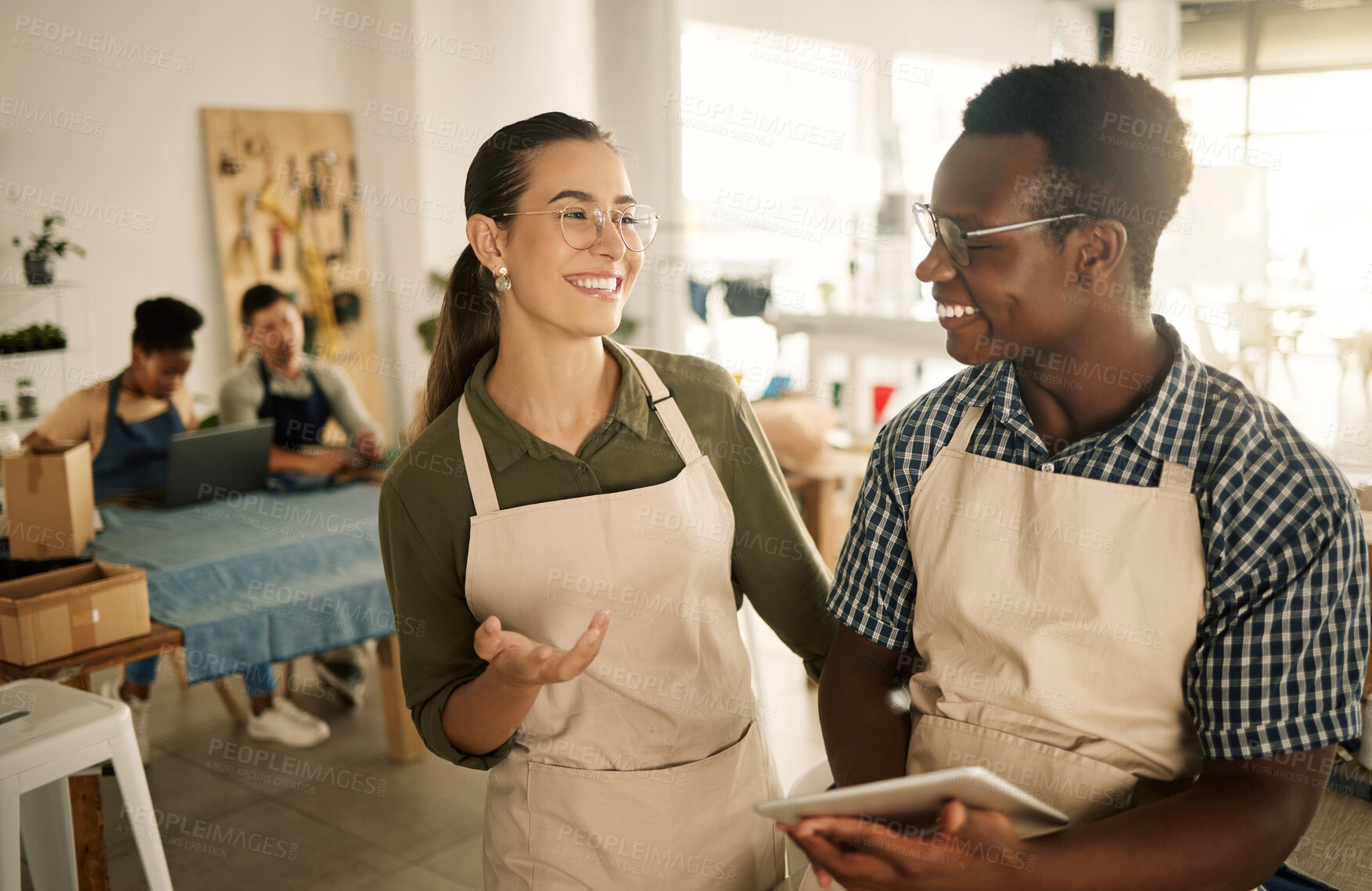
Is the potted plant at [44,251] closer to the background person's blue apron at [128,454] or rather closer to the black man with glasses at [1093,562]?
the background person's blue apron at [128,454]

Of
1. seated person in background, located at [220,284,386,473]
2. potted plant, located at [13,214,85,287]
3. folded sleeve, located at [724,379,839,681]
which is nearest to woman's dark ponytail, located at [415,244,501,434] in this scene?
folded sleeve, located at [724,379,839,681]

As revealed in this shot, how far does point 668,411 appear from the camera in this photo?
157cm

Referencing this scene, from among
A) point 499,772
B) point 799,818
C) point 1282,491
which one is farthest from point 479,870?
point 1282,491

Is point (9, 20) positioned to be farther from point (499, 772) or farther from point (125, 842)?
point (499, 772)

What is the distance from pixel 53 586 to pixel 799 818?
199 cm

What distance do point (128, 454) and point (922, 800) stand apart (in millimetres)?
3376

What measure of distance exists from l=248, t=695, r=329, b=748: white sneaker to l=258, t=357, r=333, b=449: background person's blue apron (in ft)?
3.55

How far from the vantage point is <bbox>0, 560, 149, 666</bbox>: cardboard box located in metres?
2.16

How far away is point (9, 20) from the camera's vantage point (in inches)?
189

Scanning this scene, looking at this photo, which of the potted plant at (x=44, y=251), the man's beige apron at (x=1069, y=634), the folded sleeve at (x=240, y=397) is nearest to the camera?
the man's beige apron at (x=1069, y=634)

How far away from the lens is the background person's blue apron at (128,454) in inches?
140

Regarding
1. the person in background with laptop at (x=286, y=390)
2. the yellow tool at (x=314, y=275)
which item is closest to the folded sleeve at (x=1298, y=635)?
the person in background with laptop at (x=286, y=390)

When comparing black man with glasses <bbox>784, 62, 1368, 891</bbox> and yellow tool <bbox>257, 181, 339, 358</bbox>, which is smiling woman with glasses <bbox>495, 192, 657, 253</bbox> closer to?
black man with glasses <bbox>784, 62, 1368, 891</bbox>

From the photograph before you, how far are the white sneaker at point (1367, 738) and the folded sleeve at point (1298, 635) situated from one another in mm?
397
